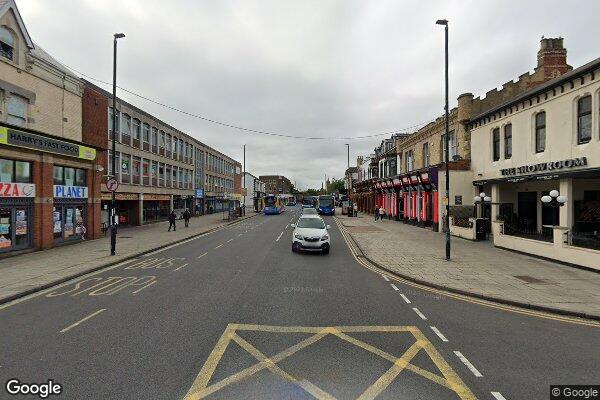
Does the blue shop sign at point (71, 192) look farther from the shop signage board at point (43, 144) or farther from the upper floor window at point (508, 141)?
the upper floor window at point (508, 141)

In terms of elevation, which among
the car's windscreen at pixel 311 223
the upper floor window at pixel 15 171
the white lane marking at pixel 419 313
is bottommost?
the white lane marking at pixel 419 313

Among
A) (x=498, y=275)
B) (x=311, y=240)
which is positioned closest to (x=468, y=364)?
(x=498, y=275)

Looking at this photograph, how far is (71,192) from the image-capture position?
18438mm

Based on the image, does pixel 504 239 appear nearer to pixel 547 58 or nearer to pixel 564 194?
pixel 564 194

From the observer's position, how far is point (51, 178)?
16.9m

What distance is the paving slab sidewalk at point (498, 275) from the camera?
841 centimetres

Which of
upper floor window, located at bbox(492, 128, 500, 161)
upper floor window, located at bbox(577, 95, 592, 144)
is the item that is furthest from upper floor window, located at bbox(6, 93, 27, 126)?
upper floor window, located at bbox(492, 128, 500, 161)

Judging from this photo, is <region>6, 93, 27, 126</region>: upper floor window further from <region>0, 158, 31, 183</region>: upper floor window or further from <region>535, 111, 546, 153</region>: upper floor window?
<region>535, 111, 546, 153</region>: upper floor window

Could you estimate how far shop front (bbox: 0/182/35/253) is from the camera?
14.3 meters

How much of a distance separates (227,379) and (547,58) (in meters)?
27.7

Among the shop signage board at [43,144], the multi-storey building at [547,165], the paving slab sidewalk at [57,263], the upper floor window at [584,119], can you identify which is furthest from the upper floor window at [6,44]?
the upper floor window at [584,119]

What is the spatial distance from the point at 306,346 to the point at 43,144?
17313 millimetres

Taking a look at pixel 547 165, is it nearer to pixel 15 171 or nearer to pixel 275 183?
pixel 15 171

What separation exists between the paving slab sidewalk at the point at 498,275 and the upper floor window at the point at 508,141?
5963mm
